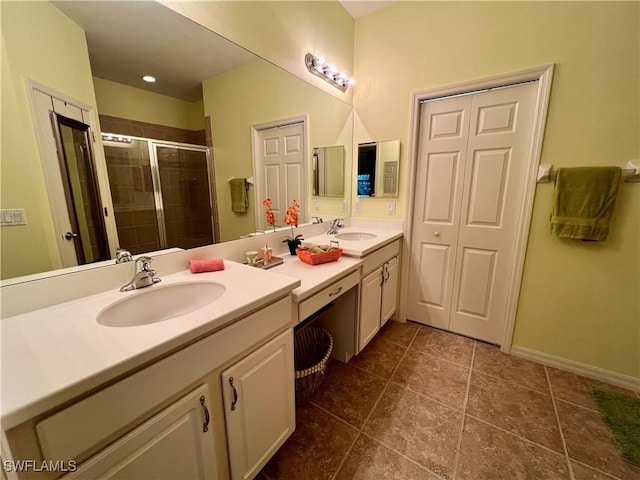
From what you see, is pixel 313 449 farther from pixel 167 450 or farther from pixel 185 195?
pixel 185 195

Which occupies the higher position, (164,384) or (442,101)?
(442,101)

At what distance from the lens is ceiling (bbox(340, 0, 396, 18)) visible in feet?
6.67

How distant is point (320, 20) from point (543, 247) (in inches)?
89.1

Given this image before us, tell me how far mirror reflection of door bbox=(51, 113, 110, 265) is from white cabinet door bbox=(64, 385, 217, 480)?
671 millimetres

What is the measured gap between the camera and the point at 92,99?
0.96m

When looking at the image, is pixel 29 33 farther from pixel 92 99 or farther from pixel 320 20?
pixel 320 20

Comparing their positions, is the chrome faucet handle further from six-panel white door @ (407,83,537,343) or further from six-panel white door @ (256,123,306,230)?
six-panel white door @ (407,83,537,343)

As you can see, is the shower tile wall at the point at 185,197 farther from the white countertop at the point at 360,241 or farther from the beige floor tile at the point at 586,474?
the beige floor tile at the point at 586,474

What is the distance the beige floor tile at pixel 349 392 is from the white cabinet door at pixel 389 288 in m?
0.49

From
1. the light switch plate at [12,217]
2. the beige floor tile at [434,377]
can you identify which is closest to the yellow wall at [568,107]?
the beige floor tile at [434,377]

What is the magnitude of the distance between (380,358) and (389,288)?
1.81 feet

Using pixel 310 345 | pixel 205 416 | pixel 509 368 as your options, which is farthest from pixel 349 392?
pixel 509 368

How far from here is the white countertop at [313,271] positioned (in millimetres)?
1168


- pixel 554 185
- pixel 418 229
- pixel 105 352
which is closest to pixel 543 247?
pixel 554 185
